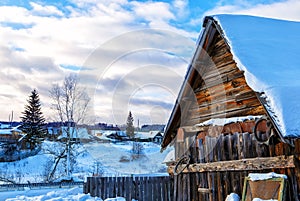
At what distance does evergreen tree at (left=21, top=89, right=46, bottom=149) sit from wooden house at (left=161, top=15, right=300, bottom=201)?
1477 inches

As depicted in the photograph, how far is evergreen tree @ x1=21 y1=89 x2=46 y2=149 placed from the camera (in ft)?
147

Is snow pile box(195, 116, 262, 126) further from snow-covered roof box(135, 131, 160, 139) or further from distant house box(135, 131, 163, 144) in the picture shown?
distant house box(135, 131, 163, 144)

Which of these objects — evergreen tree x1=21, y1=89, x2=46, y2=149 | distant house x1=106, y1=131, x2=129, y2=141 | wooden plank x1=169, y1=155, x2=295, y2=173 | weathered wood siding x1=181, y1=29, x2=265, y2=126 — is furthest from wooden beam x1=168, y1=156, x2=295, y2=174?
evergreen tree x1=21, y1=89, x2=46, y2=149

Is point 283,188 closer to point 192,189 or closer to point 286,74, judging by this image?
point 286,74

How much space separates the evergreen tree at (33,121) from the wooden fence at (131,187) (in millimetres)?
34149

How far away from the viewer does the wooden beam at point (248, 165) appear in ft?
18.3

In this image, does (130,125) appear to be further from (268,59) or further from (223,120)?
(268,59)

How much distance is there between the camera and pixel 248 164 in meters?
6.35

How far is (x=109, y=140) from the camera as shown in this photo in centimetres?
3300

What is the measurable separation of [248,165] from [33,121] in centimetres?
4654

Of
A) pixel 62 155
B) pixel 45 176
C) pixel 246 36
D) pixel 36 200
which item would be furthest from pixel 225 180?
pixel 45 176

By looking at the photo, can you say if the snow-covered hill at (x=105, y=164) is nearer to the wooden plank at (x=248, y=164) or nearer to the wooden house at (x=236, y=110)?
the wooden house at (x=236, y=110)

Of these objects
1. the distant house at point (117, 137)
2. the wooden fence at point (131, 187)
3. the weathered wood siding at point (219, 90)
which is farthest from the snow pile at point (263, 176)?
the distant house at point (117, 137)

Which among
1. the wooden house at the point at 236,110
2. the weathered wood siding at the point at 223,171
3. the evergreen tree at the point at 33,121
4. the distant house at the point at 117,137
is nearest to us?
the wooden house at the point at 236,110
